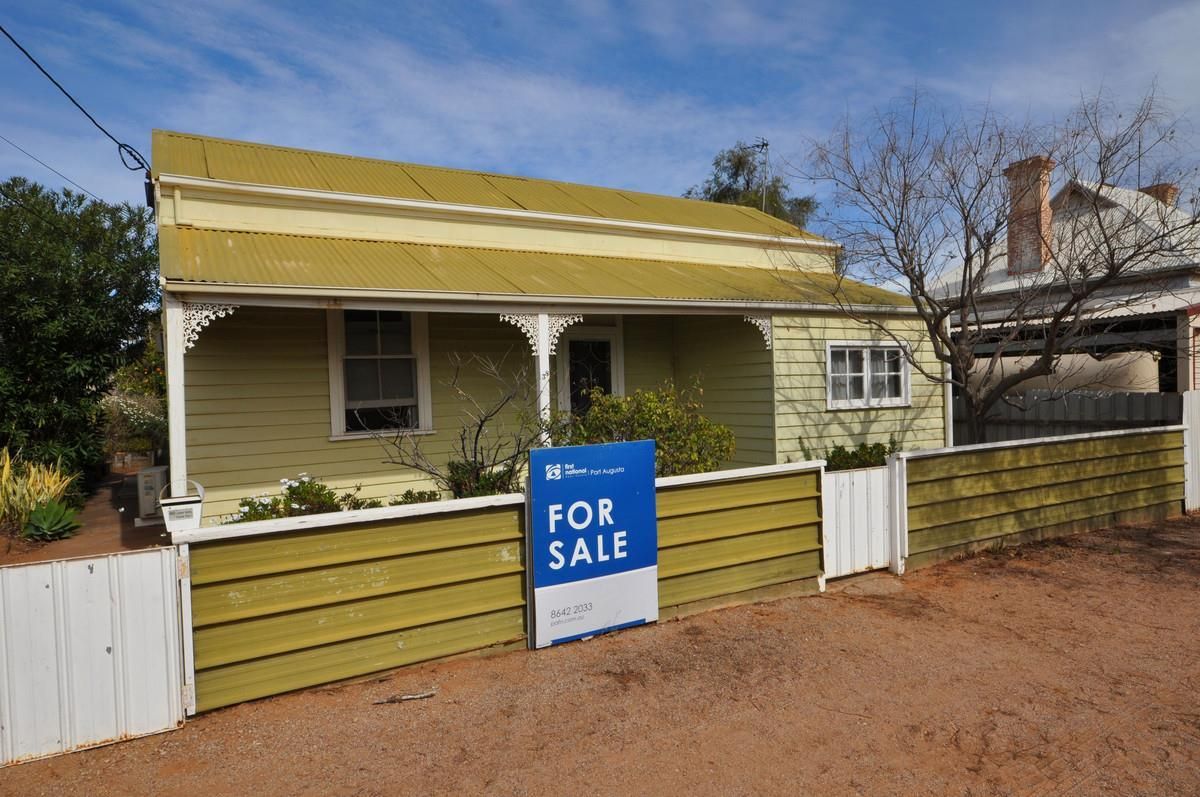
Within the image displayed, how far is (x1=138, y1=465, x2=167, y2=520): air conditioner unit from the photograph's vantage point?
10406mm

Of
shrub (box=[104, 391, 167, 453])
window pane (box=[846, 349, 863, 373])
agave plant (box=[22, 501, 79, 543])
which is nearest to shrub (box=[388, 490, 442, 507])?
agave plant (box=[22, 501, 79, 543])

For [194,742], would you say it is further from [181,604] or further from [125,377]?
[125,377]

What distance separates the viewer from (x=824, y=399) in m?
10.8

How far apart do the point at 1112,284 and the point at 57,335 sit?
663 inches

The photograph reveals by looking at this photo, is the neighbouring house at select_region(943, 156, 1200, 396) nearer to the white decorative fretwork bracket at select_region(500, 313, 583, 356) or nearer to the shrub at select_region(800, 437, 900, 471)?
the shrub at select_region(800, 437, 900, 471)

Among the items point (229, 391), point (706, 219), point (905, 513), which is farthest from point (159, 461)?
point (905, 513)

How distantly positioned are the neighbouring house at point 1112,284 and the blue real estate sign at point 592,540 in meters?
7.44

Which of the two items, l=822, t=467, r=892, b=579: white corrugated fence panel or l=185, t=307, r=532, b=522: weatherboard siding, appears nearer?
l=822, t=467, r=892, b=579: white corrugated fence panel

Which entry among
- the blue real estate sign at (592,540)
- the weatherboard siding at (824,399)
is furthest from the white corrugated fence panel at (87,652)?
the weatherboard siding at (824,399)

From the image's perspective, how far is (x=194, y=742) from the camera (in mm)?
3863

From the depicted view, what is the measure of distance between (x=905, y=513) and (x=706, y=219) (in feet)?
26.3

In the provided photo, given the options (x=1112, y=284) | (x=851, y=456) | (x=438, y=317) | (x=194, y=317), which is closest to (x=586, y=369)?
(x=438, y=317)

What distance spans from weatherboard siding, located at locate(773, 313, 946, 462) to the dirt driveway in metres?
4.69

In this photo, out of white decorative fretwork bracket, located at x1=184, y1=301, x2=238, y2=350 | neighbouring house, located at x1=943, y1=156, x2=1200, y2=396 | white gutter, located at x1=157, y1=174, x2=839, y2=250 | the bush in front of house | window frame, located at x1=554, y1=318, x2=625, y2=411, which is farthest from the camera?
window frame, located at x1=554, y1=318, x2=625, y2=411
